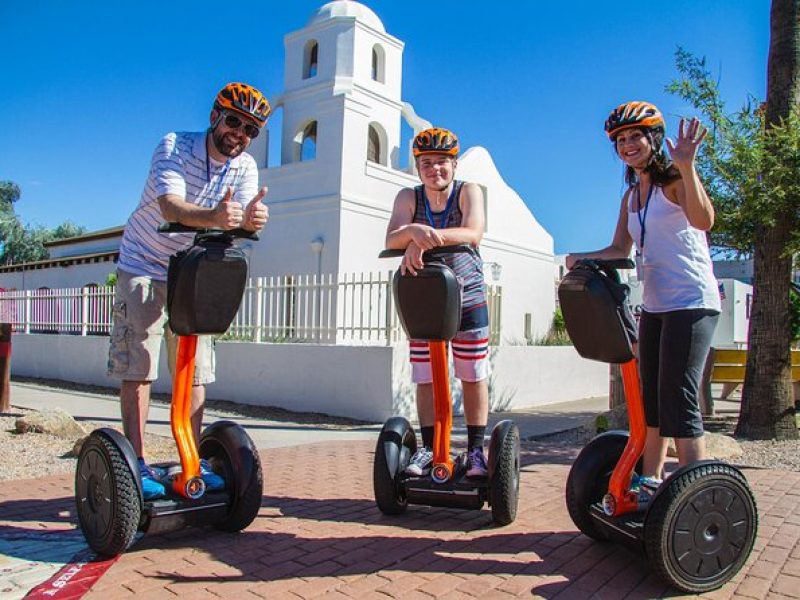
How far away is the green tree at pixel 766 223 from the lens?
6285 mm

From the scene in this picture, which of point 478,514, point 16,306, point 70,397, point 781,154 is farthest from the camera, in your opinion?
point 16,306

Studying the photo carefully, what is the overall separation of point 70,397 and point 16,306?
6.16m

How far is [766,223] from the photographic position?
6.20 meters

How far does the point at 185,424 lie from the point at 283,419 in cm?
541

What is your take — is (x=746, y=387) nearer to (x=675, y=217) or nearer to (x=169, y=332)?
(x=675, y=217)

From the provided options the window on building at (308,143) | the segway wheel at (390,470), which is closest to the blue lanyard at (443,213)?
the segway wheel at (390,470)

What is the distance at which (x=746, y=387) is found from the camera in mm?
6730

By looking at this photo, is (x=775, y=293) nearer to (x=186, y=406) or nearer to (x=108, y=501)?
(x=186, y=406)

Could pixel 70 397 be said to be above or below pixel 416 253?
below

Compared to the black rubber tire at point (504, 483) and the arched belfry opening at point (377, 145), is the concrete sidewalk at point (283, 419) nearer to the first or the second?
the black rubber tire at point (504, 483)

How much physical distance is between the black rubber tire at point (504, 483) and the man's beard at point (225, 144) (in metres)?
2.01

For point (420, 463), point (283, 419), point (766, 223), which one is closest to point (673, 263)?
point (420, 463)

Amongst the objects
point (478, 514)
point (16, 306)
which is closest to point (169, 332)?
point (478, 514)

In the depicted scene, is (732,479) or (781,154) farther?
(781,154)
